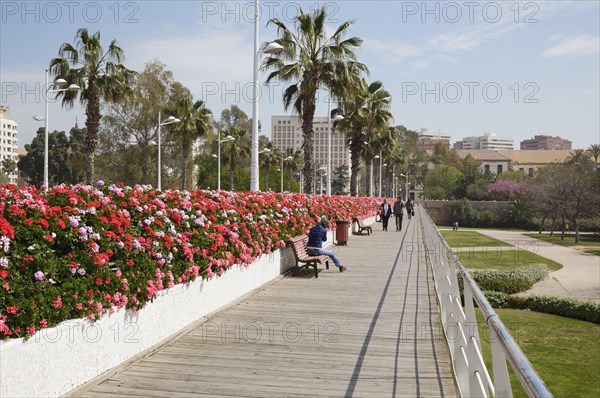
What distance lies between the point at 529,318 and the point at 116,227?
2150 centimetres

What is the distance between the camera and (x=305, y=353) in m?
7.20

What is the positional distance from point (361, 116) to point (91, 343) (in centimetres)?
3681

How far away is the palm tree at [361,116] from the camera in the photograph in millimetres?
42438

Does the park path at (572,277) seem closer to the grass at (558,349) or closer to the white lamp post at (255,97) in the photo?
the grass at (558,349)

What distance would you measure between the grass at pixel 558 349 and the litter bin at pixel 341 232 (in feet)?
18.2

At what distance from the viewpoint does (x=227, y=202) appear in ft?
37.7

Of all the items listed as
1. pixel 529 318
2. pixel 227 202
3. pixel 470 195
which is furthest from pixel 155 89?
pixel 470 195

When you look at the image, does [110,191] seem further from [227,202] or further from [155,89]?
[155,89]

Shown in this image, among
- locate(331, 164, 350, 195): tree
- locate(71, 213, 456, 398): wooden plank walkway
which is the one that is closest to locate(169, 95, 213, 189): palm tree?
locate(71, 213, 456, 398): wooden plank walkway

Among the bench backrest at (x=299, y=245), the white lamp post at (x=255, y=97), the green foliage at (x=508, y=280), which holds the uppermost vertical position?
the white lamp post at (x=255, y=97)

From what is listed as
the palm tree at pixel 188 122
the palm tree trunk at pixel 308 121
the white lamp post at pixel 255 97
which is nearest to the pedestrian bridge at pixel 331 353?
the white lamp post at pixel 255 97

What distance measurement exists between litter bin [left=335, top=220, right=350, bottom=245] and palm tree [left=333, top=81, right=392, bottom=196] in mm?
17569

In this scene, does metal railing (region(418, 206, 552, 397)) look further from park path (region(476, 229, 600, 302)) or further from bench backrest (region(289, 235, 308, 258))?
park path (region(476, 229, 600, 302))

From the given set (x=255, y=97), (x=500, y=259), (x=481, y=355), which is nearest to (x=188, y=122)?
(x=500, y=259)
